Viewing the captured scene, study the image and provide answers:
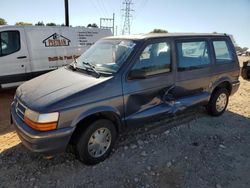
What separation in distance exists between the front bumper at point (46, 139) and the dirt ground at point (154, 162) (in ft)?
1.58

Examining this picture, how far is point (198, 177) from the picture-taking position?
3369mm

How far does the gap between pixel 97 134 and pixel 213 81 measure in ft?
9.52

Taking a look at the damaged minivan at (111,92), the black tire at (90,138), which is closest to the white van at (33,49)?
the damaged minivan at (111,92)

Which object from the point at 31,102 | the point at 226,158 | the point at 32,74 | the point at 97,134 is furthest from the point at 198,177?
the point at 32,74

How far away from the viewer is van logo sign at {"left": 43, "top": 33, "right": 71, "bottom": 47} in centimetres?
773

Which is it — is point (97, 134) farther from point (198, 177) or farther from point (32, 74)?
point (32, 74)

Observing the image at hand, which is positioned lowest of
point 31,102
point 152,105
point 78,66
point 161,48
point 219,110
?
point 219,110

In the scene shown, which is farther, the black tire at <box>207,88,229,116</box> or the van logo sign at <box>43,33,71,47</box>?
the van logo sign at <box>43,33,71,47</box>

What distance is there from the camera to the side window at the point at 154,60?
3.75 meters

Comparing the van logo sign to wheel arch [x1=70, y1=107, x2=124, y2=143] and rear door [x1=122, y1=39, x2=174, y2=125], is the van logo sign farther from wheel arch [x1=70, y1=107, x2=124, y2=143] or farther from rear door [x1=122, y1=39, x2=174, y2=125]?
wheel arch [x1=70, y1=107, x2=124, y2=143]

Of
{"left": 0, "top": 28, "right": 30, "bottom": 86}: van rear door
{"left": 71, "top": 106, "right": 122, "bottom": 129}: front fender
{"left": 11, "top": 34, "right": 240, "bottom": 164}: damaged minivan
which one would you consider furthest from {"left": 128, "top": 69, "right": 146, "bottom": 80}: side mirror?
{"left": 0, "top": 28, "right": 30, "bottom": 86}: van rear door

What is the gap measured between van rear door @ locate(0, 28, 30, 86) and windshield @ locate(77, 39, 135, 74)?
11.7ft

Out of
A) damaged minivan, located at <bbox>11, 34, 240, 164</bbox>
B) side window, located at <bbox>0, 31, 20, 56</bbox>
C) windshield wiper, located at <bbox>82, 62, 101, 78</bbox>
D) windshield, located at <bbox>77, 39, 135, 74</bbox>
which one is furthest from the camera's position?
side window, located at <bbox>0, 31, 20, 56</bbox>

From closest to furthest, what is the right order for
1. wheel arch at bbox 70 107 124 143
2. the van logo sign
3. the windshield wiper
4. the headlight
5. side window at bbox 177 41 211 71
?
the headlight
wheel arch at bbox 70 107 124 143
the windshield wiper
side window at bbox 177 41 211 71
the van logo sign
